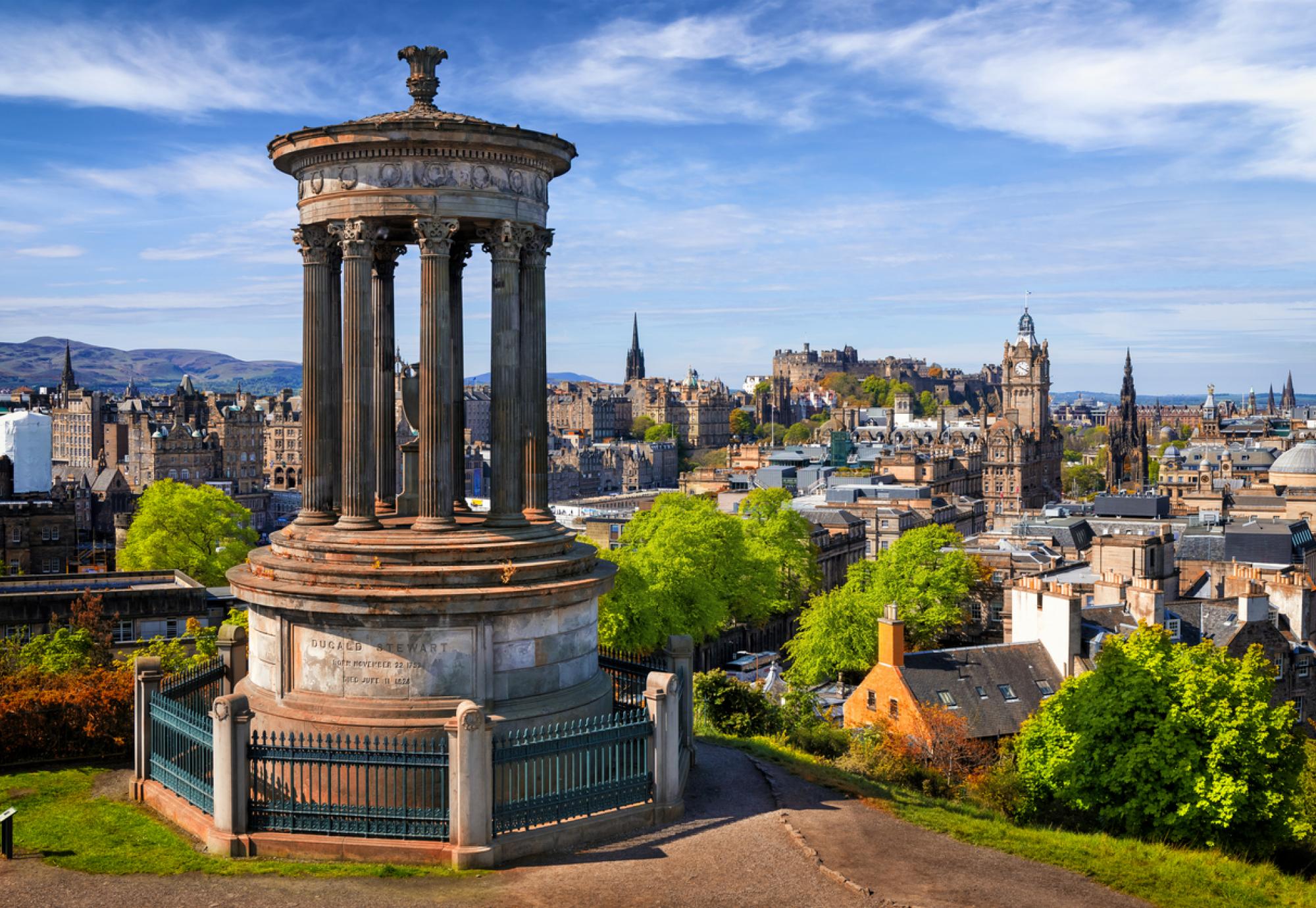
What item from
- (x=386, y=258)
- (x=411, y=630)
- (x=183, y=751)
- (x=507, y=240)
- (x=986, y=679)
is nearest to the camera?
(x=411, y=630)

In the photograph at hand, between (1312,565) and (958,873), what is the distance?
83522 millimetres

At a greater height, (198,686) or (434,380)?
(434,380)

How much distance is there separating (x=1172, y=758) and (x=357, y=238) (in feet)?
74.9

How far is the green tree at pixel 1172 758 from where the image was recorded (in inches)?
1205

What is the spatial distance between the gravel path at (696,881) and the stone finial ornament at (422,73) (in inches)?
529

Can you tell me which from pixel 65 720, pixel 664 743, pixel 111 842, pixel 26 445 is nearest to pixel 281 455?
pixel 26 445

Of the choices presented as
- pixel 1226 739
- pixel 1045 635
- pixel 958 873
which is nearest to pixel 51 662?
pixel 958 873

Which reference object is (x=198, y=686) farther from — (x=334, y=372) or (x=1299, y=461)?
(x=1299, y=461)

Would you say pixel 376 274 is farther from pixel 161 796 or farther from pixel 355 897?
pixel 355 897

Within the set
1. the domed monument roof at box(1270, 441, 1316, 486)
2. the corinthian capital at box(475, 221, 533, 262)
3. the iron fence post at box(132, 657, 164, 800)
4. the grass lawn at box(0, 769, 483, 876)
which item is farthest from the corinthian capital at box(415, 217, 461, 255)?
the domed monument roof at box(1270, 441, 1316, 486)

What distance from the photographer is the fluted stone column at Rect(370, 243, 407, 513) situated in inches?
937

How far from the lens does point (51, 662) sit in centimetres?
3306

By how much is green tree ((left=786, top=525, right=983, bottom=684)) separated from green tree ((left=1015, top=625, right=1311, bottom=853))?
90.1 feet

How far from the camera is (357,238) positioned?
21.8m
